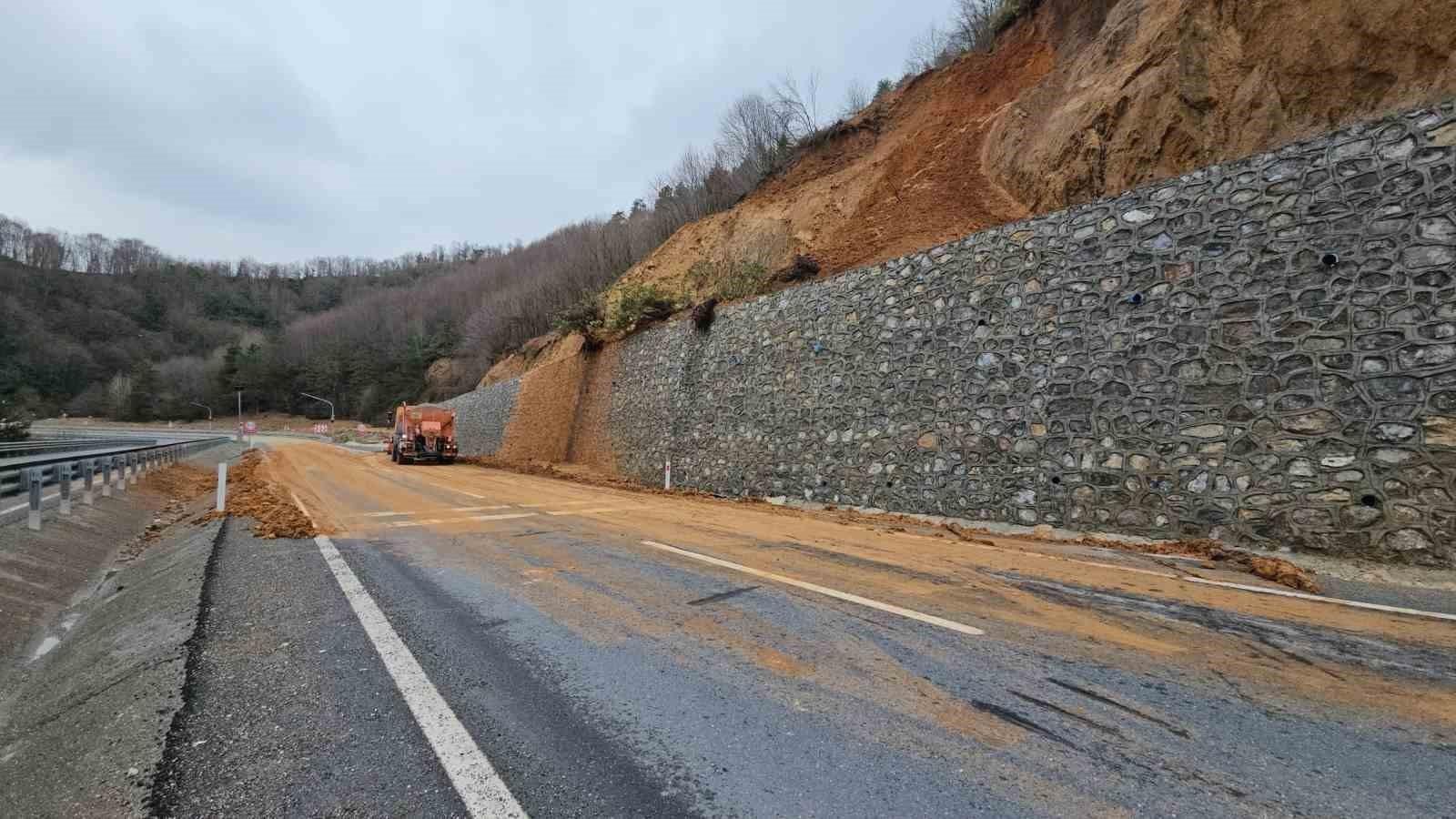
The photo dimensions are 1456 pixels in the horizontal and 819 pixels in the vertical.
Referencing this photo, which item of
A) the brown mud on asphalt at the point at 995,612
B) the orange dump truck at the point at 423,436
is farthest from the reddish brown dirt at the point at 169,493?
the orange dump truck at the point at 423,436

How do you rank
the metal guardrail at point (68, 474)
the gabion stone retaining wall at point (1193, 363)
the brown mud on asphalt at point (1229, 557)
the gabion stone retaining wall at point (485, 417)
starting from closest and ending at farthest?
the brown mud on asphalt at point (1229, 557) → the gabion stone retaining wall at point (1193, 363) → the metal guardrail at point (68, 474) → the gabion stone retaining wall at point (485, 417)

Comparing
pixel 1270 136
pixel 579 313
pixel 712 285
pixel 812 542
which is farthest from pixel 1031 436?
pixel 579 313

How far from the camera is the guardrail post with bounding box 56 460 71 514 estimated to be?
8299 millimetres

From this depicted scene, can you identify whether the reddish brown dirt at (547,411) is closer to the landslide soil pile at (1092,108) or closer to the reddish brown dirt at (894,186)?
the reddish brown dirt at (894,186)

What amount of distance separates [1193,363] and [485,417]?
1241 inches

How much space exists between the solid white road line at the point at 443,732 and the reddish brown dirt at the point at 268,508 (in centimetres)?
427

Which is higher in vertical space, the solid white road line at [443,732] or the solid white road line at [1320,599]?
the solid white road line at [443,732]

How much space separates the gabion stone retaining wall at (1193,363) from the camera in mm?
6078

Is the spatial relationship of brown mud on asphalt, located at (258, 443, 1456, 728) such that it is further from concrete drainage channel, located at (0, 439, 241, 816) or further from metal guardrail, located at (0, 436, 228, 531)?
metal guardrail, located at (0, 436, 228, 531)

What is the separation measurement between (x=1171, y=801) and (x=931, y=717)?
90 centimetres

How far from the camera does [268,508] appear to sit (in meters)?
9.70

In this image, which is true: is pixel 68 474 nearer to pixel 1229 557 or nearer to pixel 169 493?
pixel 169 493

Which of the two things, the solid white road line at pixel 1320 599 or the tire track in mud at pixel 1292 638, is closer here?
the tire track in mud at pixel 1292 638

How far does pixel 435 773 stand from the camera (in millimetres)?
2352
